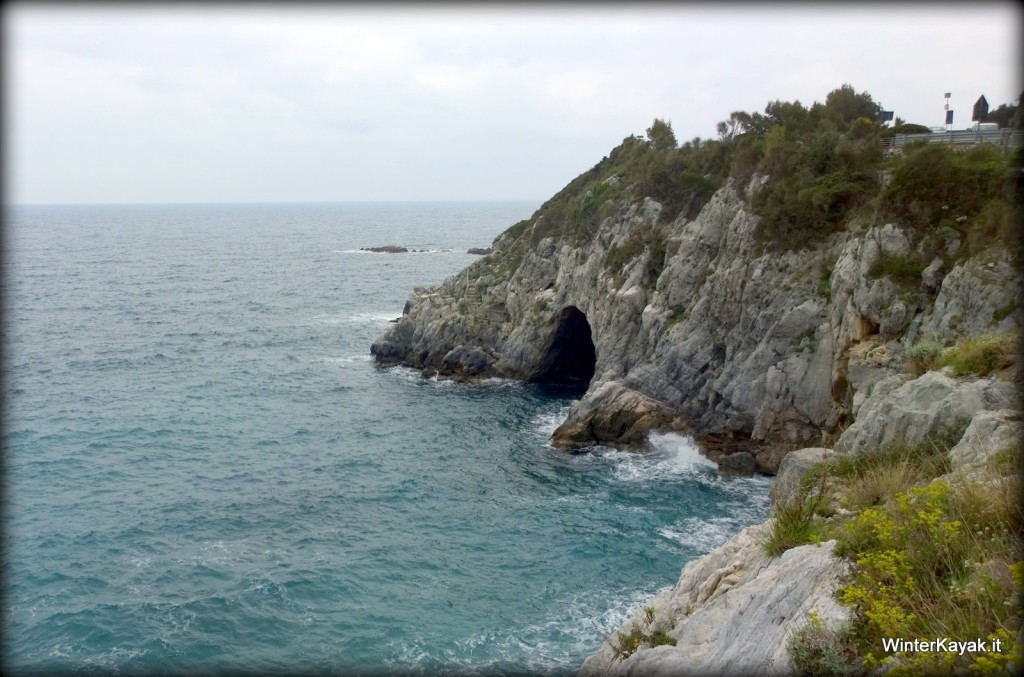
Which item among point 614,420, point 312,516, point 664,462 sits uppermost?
point 614,420

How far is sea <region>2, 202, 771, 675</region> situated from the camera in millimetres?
20844

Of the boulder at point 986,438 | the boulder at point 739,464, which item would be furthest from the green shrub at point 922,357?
the boulder at point 739,464

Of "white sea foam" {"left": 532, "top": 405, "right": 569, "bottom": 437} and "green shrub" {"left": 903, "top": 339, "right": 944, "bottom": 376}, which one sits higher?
"green shrub" {"left": 903, "top": 339, "right": 944, "bottom": 376}

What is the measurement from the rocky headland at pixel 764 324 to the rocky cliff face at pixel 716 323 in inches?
4.0

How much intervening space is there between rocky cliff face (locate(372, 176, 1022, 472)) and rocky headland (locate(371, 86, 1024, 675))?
0.10 m

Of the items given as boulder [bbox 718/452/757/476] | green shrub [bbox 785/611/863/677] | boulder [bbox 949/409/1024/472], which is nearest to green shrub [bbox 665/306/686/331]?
boulder [bbox 718/452/757/476]

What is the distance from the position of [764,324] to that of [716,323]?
9.86ft

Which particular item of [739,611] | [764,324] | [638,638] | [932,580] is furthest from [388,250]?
[932,580]

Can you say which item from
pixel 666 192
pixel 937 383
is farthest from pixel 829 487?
pixel 666 192

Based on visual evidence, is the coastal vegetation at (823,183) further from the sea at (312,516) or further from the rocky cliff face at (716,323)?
the sea at (312,516)

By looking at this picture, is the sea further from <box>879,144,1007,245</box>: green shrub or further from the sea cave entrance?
<box>879,144,1007,245</box>: green shrub

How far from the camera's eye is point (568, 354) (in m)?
51.8

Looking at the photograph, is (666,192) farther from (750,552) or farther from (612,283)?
(750,552)

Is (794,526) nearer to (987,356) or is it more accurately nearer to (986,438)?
(986,438)
